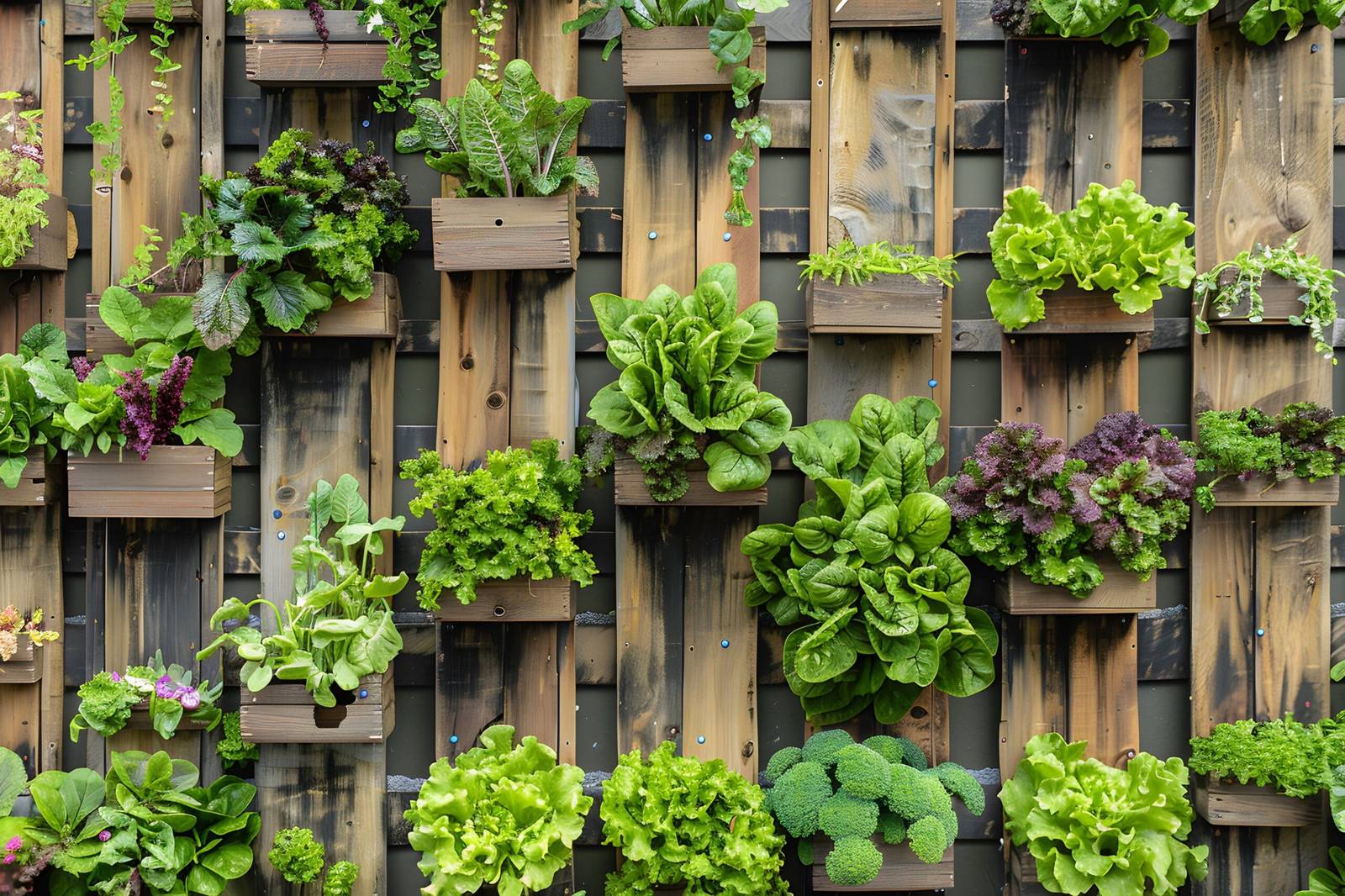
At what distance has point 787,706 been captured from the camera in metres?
3.03

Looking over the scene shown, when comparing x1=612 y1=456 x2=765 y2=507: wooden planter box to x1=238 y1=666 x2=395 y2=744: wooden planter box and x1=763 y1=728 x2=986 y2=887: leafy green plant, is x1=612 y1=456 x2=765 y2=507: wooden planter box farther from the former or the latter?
x1=238 y1=666 x2=395 y2=744: wooden planter box

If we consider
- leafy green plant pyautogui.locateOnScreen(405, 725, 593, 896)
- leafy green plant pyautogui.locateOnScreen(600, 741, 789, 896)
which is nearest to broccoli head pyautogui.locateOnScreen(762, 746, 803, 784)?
leafy green plant pyautogui.locateOnScreen(600, 741, 789, 896)

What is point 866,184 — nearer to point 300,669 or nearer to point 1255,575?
point 1255,575

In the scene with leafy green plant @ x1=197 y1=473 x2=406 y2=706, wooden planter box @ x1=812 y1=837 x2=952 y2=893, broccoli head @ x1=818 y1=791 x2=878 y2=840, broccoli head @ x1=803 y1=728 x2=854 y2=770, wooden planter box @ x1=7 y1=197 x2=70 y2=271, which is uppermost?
wooden planter box @ x1=7 y1=197 x2=70 y2=271

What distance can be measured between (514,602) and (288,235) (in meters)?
1.25

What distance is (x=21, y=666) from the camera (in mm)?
2922

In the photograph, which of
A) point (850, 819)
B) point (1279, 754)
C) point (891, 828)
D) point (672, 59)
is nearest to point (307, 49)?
point (672, 59)

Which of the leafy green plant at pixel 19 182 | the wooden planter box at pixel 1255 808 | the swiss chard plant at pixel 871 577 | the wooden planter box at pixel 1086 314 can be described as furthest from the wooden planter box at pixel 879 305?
the leafy green plant at pixel 19 182

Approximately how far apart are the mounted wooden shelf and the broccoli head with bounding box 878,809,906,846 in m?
1.35

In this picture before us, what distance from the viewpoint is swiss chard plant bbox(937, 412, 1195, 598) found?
2.68m

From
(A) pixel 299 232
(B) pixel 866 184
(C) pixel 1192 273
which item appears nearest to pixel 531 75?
(A) pixel 299 232

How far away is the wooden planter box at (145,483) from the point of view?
281cm

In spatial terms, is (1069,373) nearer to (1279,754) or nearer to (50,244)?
(1279,754)

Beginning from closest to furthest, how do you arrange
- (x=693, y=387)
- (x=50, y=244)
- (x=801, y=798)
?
1. (x=693, y=387)
2. (x=801, y=798)
3. (x=50, y=244)
